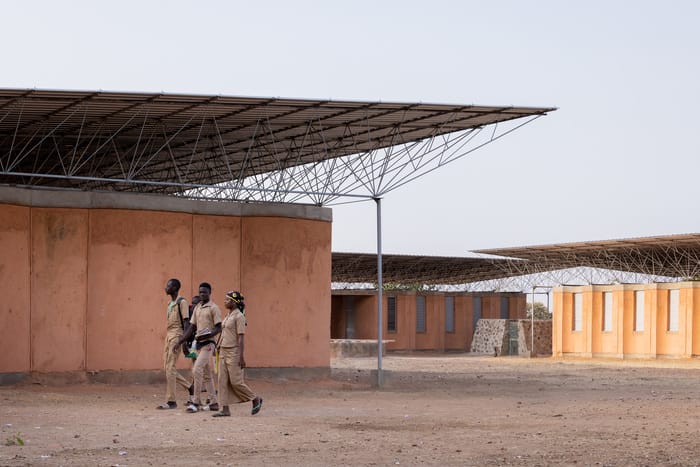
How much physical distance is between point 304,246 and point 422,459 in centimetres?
1282

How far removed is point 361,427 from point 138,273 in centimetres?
863

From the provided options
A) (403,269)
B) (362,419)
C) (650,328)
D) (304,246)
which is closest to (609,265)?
(650,328)

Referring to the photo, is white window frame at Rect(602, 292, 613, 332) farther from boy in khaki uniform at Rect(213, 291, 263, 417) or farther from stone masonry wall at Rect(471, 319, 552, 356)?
boy in khaki uniform at Rect(213, 291, 263, 417)

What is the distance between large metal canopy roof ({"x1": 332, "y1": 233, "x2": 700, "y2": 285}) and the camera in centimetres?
4041

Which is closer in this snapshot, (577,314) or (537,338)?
(577,314)

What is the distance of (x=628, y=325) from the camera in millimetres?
42438

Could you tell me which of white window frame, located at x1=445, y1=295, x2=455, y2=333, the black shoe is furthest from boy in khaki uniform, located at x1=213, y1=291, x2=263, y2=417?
white window frame, located at x1=445, y1=295, x2=455, y2=333

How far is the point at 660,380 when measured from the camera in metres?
26.6

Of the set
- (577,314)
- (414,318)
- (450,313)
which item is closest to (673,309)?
(577,314)

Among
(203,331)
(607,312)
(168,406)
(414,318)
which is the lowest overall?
(414,318)

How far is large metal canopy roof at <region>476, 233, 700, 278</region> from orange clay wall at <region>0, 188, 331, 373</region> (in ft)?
58.6

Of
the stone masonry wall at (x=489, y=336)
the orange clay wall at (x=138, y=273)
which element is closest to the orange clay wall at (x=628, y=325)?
the stone masonry wall at (x=489, y=336)

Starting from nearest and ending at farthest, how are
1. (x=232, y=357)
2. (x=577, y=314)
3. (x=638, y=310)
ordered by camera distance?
(x=232, y=357) → (x=638, y=310) → (x=577, y=314)

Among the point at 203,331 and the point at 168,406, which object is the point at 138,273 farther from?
the point at 203,331
